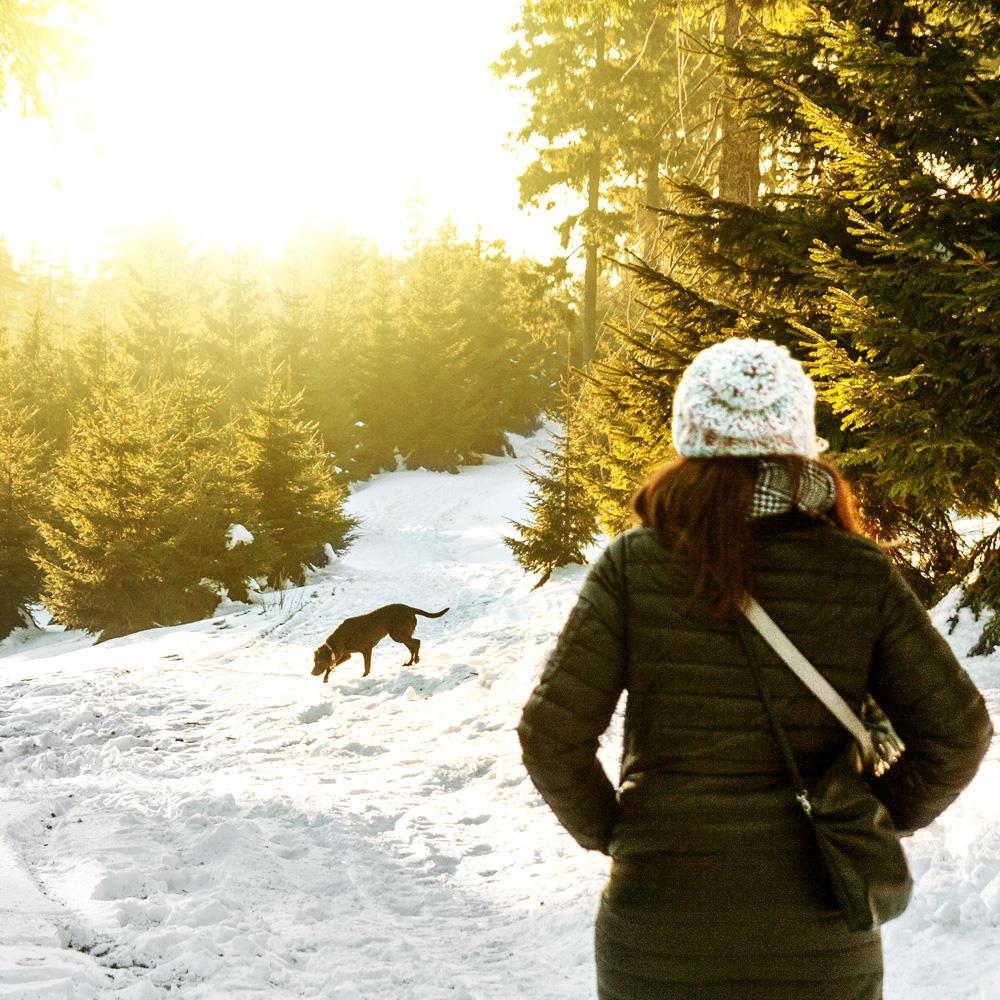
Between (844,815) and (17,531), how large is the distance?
22301mm

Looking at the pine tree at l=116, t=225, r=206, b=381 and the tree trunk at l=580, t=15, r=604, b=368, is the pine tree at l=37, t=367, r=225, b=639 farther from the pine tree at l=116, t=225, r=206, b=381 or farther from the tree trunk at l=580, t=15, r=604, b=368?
the pine tree at l=116, t=225, r=206, b=381

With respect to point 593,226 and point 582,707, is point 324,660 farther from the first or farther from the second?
point 593,226

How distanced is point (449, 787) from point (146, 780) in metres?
2.43

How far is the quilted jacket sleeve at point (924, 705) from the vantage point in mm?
1888

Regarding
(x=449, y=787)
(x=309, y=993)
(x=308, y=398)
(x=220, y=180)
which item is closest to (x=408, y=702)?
(x=449, y=787)

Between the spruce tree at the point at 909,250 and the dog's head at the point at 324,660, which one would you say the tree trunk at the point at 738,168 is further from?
the dog's head at the point at 324,660

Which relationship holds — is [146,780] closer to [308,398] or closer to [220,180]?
[308,398]

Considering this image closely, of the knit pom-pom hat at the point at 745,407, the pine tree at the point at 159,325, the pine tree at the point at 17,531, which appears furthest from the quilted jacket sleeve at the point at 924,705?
the pine tree at the point at 159,325

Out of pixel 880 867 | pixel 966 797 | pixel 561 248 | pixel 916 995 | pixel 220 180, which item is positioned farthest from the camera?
pixel 220 180

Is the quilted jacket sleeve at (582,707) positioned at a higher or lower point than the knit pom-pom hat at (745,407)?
lower

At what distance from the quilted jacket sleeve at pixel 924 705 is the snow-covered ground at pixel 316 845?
7.09ft

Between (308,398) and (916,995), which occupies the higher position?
(916,995)

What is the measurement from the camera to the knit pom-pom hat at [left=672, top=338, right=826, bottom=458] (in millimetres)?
1924

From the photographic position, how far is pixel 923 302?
6.06 m
